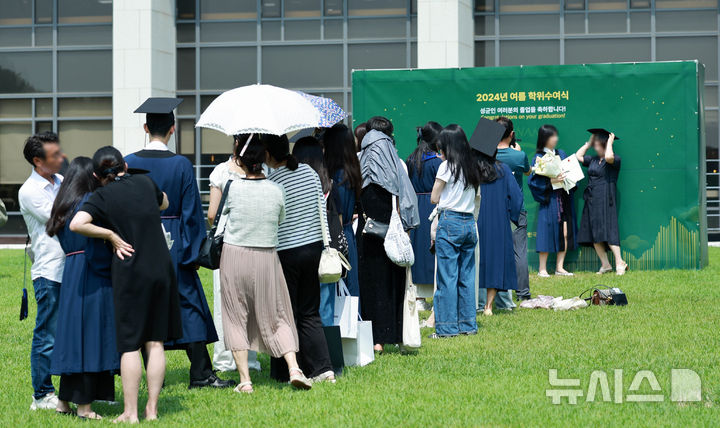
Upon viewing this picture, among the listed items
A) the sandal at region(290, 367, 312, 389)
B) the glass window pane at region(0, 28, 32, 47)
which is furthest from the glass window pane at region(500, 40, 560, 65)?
the sandal at region(290, 367, 312, 389)

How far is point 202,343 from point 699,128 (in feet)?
32.7

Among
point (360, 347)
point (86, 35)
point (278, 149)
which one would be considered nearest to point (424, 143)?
point (360, 347)

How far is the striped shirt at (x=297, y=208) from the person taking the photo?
267 inches

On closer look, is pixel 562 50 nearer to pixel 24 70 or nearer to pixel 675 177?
pixel 675 177

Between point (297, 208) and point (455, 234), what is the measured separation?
2488mm

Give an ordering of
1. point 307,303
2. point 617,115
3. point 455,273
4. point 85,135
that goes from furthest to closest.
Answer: point 85,135
point 617,115
point 455,273
point 307,303

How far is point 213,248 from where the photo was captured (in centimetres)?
653

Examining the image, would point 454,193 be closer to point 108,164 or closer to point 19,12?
point 108,164

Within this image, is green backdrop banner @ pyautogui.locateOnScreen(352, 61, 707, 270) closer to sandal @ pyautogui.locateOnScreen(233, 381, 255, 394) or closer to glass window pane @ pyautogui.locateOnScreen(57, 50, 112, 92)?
sandal @ pyautogui.locateOnScreen(233, 381, 255, 394)

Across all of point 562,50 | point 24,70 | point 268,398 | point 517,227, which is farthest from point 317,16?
A: point 268,398

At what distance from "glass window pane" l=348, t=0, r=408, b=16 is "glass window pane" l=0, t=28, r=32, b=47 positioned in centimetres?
747

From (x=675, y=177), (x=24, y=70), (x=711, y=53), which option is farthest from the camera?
(x=24, y=70)

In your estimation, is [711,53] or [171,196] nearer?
[171,196]

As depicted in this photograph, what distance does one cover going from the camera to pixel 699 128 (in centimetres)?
1438
